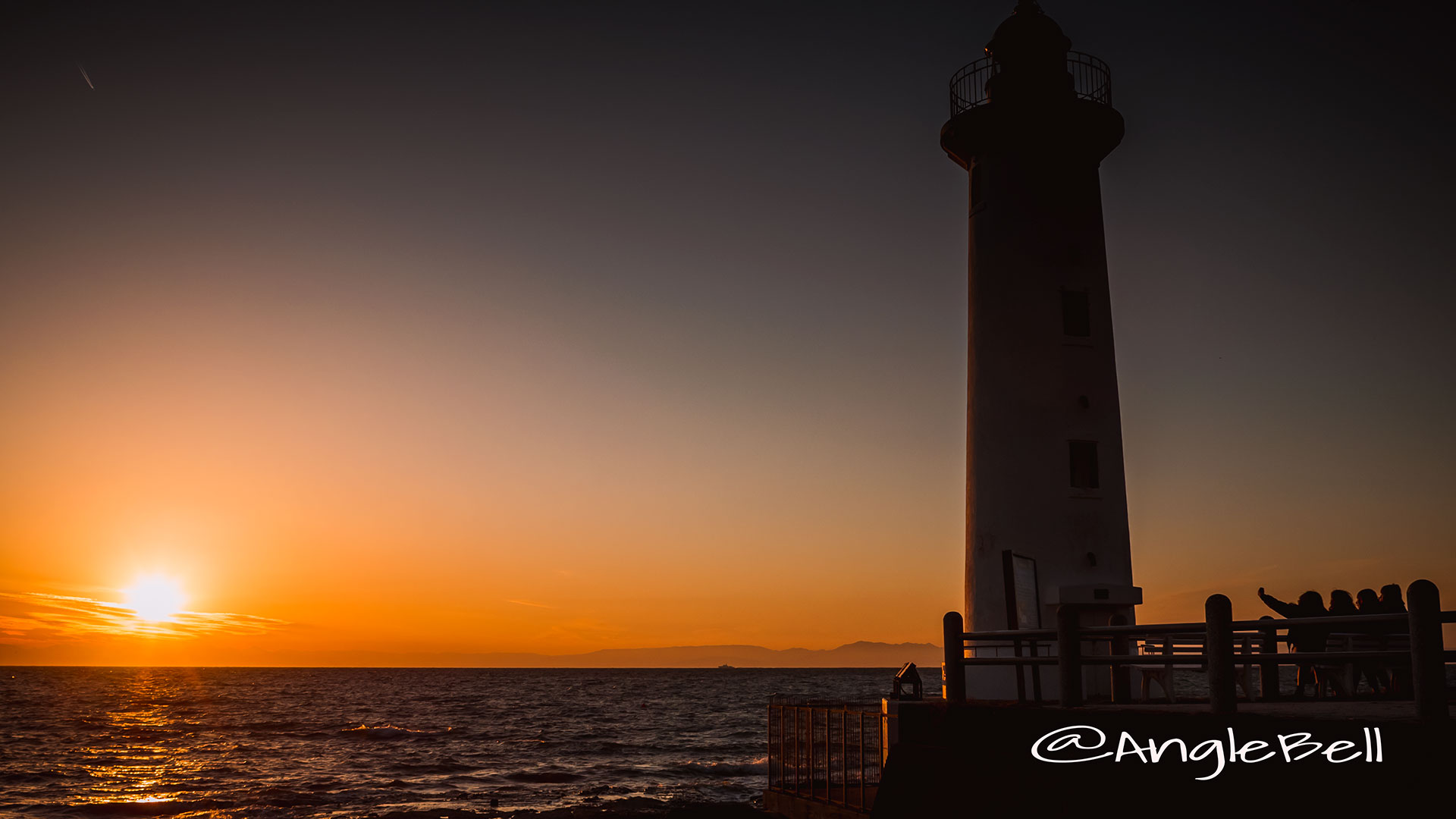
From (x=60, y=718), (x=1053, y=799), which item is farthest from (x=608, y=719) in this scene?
(x=1053, y=799)

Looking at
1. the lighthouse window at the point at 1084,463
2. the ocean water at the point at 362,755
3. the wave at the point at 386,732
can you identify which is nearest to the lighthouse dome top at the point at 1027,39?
the lighthouse window at the point at 1084,463

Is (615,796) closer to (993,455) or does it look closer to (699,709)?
(993,455)

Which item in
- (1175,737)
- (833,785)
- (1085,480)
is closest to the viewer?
(1175,737)

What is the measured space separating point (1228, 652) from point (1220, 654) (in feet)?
0.24

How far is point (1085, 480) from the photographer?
18109mm

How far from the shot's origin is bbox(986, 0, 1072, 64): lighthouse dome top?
65.6ft

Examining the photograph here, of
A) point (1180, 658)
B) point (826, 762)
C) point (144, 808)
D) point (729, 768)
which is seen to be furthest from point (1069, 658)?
point (729, 768)

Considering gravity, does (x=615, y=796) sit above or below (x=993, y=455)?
below

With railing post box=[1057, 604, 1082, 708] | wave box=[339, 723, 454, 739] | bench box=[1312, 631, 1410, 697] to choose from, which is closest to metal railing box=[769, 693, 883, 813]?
railing post box=[1057, 604, 1082, 708]

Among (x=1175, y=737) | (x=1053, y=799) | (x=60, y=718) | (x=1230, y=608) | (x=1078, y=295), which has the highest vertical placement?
(x=1078, y=295)

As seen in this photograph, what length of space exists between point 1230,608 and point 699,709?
8155cm

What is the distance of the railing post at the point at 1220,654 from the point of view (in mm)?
8867

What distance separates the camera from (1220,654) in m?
8.99

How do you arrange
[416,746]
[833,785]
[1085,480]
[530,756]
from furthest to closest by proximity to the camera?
[416,746], [530,756], [833,785], [1085,480]
